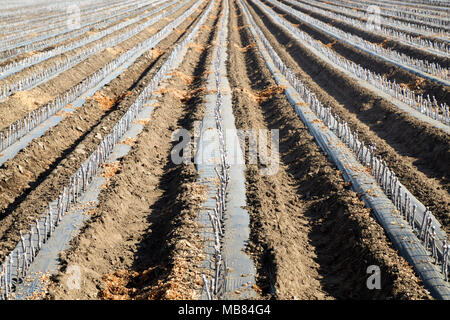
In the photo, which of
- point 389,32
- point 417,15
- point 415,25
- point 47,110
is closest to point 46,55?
point 47,110

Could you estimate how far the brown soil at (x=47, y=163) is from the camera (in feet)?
27.8

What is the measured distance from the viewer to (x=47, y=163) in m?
11.4

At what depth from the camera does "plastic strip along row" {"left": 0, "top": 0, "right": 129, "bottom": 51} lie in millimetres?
26950

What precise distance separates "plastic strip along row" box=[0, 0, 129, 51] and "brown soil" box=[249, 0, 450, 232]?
1715 centimetres

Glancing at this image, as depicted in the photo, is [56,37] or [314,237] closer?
[314,237]

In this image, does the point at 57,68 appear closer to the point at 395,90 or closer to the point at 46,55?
the point at 46,55

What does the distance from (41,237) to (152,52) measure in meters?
18.5

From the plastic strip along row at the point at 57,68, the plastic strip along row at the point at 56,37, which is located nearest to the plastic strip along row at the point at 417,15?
the plastic strip along row at the point at 57,68

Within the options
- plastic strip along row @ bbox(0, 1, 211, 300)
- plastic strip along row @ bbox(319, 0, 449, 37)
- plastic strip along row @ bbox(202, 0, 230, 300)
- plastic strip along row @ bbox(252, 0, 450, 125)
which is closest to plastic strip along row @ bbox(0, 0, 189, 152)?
plastic strip along row @ bbox(0, 1, 211, 300)

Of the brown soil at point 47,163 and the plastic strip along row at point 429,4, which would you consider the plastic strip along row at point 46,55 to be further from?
the plastic strip along row at point 429,4

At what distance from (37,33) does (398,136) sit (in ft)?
89.0

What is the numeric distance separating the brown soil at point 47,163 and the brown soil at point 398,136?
7299mm

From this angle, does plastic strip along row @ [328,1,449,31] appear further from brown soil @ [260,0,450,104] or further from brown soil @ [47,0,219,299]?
brown soil @ [47,0,219,299]
